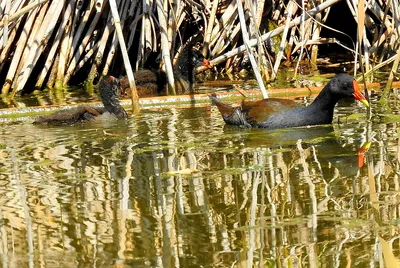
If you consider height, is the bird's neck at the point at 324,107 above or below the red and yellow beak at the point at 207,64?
below

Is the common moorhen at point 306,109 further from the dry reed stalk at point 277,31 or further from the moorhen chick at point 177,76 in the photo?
the moorhen chick at point 177,76

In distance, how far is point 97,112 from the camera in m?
7.41

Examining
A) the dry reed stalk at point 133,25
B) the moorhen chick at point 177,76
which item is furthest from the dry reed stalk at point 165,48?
the dry reed stalk at point 133,25

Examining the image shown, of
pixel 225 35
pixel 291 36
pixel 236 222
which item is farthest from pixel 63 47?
pixel 236 222

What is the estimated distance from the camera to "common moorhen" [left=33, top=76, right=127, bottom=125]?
717 cm

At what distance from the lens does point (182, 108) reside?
25.6 feet

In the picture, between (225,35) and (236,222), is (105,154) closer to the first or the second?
(236,222)

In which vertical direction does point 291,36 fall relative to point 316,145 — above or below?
above

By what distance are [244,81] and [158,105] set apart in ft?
6.37

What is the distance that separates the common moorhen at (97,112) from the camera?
7172 millimetres

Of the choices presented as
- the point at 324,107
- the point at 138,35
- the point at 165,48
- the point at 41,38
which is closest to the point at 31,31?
the point at 41,38

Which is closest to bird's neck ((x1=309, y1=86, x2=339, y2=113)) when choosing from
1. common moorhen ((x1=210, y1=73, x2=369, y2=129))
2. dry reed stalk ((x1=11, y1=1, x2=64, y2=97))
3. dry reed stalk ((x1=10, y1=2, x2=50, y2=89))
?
common moorhen ((x1=210, y1=73, x2=369, y2=129))

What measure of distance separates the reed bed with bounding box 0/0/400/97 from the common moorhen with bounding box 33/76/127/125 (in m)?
1.23

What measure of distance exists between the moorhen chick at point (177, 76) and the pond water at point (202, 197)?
2.06m
